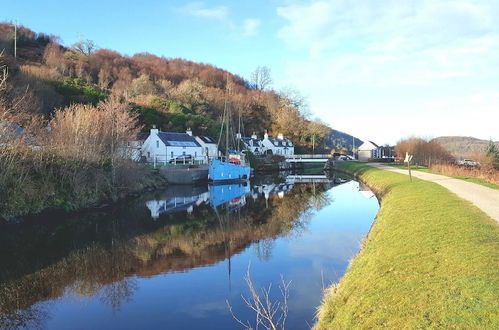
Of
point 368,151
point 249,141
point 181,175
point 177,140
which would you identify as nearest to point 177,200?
point 181,175

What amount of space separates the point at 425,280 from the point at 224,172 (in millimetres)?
40835

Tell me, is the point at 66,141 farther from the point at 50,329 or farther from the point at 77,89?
the point at 77,89

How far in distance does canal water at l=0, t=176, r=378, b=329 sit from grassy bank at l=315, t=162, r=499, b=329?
1.75m

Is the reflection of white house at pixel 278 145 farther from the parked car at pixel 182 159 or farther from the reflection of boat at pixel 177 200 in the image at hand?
the reflection of boat at pixel 177 200

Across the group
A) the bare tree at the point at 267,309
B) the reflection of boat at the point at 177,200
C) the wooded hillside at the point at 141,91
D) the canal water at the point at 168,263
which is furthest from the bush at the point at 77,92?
the bare tree at the point at 267,309

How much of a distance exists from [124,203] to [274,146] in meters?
59.9

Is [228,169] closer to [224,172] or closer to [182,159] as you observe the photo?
[224,172]

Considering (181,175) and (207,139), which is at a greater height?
(207,139)

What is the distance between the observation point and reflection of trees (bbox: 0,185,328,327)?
11.9m

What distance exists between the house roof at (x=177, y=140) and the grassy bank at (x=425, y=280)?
43076 millimetres

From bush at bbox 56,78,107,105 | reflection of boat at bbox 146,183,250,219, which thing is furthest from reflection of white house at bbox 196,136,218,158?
reflection of boat at bbox 146,183,250,219

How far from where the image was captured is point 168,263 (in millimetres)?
15195

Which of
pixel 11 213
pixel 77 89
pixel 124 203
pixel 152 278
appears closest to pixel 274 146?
pixel 77 89

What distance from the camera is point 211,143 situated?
6366 cm
